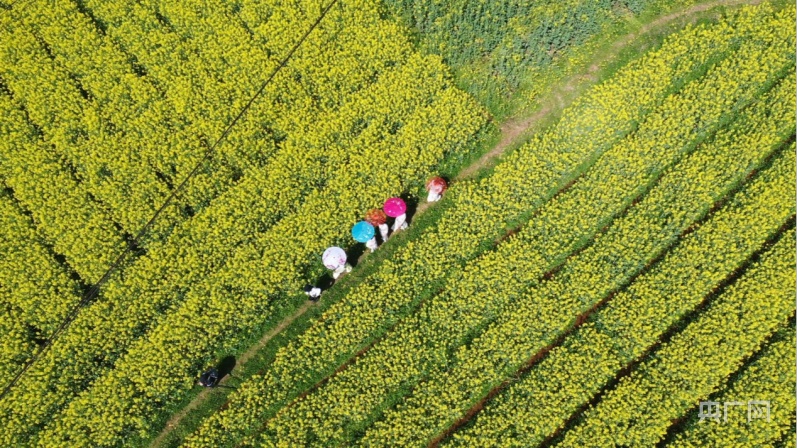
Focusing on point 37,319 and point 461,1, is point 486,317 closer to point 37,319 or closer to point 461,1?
point 461,1

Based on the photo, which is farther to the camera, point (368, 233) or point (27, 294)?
point (368, 233)

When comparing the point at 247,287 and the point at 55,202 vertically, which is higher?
the point at 55,202

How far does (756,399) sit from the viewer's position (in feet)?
45.6

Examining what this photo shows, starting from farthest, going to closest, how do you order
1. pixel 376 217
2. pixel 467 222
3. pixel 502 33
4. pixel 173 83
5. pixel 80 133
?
pixel 502 33 < pixel 173 83 < pixel 80 133 < pixel 467 222 < pixel 376 217

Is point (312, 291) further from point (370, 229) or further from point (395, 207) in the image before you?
point (395, 207)

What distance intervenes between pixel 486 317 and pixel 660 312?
4958mm

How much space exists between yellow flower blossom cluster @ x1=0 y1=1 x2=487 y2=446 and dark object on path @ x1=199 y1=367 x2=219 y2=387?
0.35 meters

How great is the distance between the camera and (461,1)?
18.6 metres

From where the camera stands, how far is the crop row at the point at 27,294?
14859mm

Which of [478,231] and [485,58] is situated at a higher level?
[485,58]

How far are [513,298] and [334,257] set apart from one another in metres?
5.50

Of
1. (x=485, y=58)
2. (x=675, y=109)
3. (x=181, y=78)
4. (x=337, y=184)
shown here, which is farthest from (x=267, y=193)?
(x=675, y=109)

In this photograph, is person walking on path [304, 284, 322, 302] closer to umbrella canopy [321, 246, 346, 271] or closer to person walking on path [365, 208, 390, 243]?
umbrella canopy [321, 246, 346, 271]

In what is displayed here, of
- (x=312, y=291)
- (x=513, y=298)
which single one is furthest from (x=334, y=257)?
(x=513, y=298)
